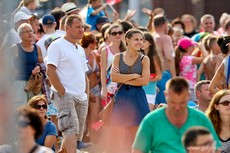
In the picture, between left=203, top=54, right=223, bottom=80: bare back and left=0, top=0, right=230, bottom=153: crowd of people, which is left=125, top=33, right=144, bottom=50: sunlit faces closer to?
left=0, top=0, right=230, bottom=153: crowd of people

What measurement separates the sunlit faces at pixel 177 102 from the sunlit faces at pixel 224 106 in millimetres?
2028

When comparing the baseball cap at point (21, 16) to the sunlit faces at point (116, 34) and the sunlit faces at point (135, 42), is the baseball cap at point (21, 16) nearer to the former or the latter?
the sunlit faces at point (116, 34)

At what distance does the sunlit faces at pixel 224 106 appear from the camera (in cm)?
992

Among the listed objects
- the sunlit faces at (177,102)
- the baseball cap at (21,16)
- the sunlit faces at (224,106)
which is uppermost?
the baseball cap at (21,16)

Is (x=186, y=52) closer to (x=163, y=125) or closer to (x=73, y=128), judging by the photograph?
(x=73, y=128)

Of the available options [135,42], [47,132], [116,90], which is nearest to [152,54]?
[116,90]

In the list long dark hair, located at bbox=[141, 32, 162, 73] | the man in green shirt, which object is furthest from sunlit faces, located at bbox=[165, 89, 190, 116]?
long dark hair, located at bbox=[141, 32, 162, 73]

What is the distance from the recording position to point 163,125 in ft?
26.0

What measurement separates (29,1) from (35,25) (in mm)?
452

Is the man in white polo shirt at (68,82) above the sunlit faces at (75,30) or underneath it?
underneath

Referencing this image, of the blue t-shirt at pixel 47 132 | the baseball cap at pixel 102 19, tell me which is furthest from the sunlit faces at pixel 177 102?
the baseball cap at pixel 102 19

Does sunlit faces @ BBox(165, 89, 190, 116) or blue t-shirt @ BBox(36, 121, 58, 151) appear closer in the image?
sunlit faces @ BBox(165, 89, 190, 116)

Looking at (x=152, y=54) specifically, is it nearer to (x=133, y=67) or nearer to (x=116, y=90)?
(x=116, y=90)

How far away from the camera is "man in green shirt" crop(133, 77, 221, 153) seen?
7918 mm
